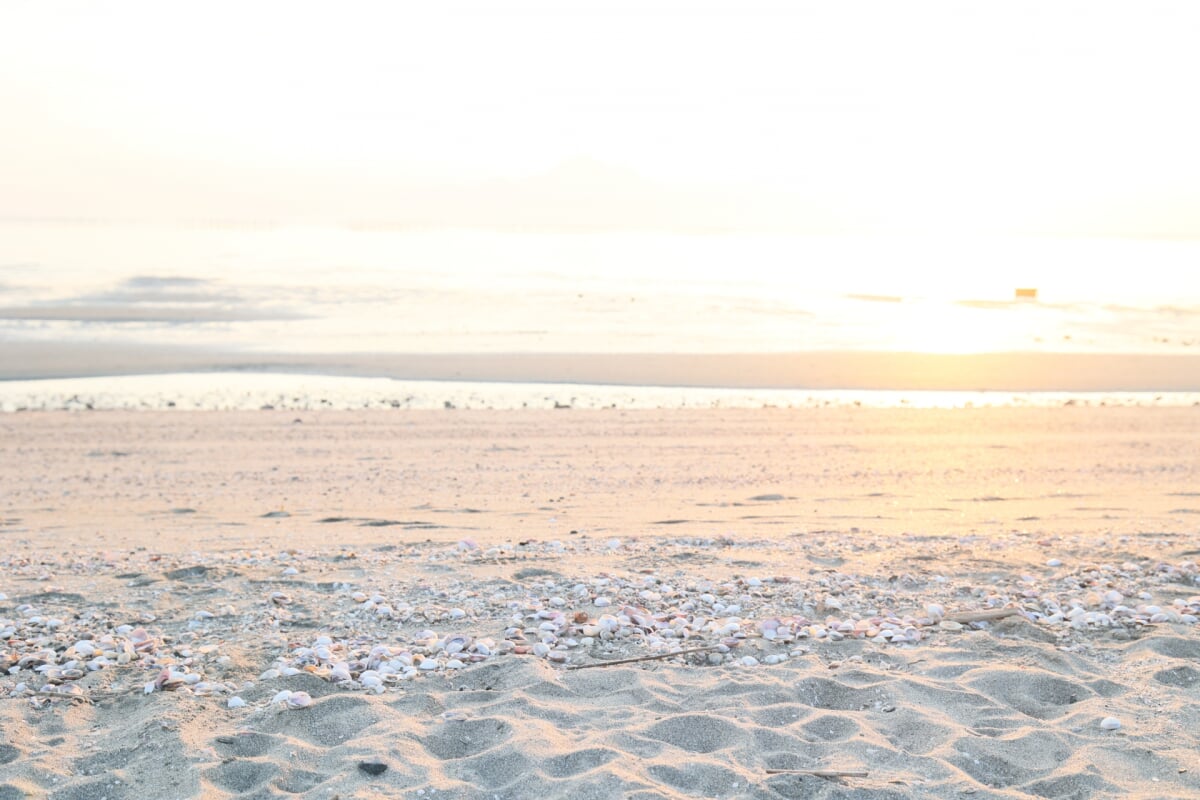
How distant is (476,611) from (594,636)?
84 cm

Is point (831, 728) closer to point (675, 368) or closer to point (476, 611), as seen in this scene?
point (476, 611)

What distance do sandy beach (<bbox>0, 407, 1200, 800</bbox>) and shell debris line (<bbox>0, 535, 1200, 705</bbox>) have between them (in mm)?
23

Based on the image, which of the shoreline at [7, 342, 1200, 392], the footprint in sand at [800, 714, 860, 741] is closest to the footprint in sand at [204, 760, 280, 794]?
the footprint in sand at [800, 714, 860, 741]

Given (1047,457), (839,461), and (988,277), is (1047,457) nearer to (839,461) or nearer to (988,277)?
(839,461)

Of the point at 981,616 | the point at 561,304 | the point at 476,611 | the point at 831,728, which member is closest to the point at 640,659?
the point at 831,728

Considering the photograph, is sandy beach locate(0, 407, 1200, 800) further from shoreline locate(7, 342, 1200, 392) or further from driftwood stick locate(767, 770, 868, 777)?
shoreline locate(7, 342, 1200, 392)

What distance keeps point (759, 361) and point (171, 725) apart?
1970 cm

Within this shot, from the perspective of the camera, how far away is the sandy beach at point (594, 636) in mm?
4277

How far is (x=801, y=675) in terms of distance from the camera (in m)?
5.16

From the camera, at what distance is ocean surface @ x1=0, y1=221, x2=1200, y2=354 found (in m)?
26.8

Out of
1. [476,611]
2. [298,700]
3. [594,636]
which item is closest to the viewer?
[298,700]

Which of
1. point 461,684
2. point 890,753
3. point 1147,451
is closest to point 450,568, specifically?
point 461,684

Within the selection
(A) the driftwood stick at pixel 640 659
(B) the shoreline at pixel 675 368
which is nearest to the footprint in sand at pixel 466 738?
(A) the driftwood stick at pixel 640 659

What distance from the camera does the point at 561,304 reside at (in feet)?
121
